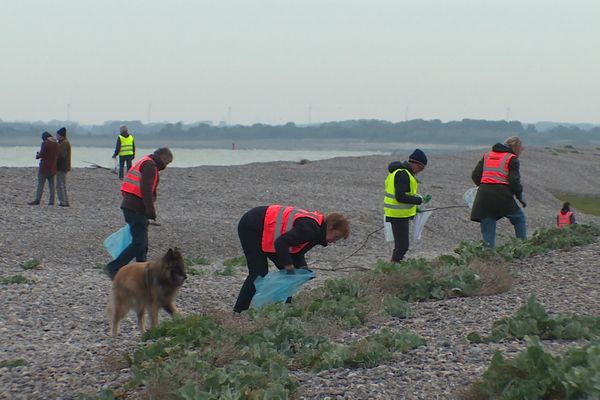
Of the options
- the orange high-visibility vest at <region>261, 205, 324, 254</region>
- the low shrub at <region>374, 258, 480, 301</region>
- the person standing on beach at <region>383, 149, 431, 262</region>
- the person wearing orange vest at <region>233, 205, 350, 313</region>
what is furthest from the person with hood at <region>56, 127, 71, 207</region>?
the orange high-visibility vest at <region>261, 205, 324, 254</region>

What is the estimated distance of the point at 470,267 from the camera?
417 inches

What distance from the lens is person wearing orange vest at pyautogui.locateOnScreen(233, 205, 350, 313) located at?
8719 mm

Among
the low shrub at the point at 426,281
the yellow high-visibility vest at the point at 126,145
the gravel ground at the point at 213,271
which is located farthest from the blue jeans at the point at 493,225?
the yellow high-visibility vest at the point at 126,145

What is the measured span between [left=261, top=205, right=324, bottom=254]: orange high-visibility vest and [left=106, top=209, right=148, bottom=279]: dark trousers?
2.65 metres

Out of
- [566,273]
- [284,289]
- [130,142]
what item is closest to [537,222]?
[130,142]

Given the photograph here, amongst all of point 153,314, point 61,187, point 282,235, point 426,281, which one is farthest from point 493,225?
point 61,187

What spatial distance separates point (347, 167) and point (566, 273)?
28.9 m

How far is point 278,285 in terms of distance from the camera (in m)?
9.24

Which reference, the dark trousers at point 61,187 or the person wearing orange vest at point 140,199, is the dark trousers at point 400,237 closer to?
the person wearing orange vest at point 140,199

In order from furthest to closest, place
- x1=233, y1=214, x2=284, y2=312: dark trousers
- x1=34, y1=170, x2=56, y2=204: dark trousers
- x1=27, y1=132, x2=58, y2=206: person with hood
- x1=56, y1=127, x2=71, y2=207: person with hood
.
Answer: x1=56, y1=127, x2=71, y2=207: person with hood, x1=34, y1=170, x2=56, y2=204: dark trousers, x1=27, y1=132, x2=58, y2=206: person with hood, x1=233, y1=214, x2=284, y2=312: dark trousers

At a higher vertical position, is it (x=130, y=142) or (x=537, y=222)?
(x=130, y=142)

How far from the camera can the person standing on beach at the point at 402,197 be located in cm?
1193

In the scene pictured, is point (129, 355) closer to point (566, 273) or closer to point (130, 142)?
point (566, 273)

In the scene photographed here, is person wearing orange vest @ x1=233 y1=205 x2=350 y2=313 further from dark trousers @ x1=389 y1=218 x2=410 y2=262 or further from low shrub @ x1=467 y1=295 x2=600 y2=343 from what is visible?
dark trousers @ x1=389 y1=218 x2=410 y2=262
